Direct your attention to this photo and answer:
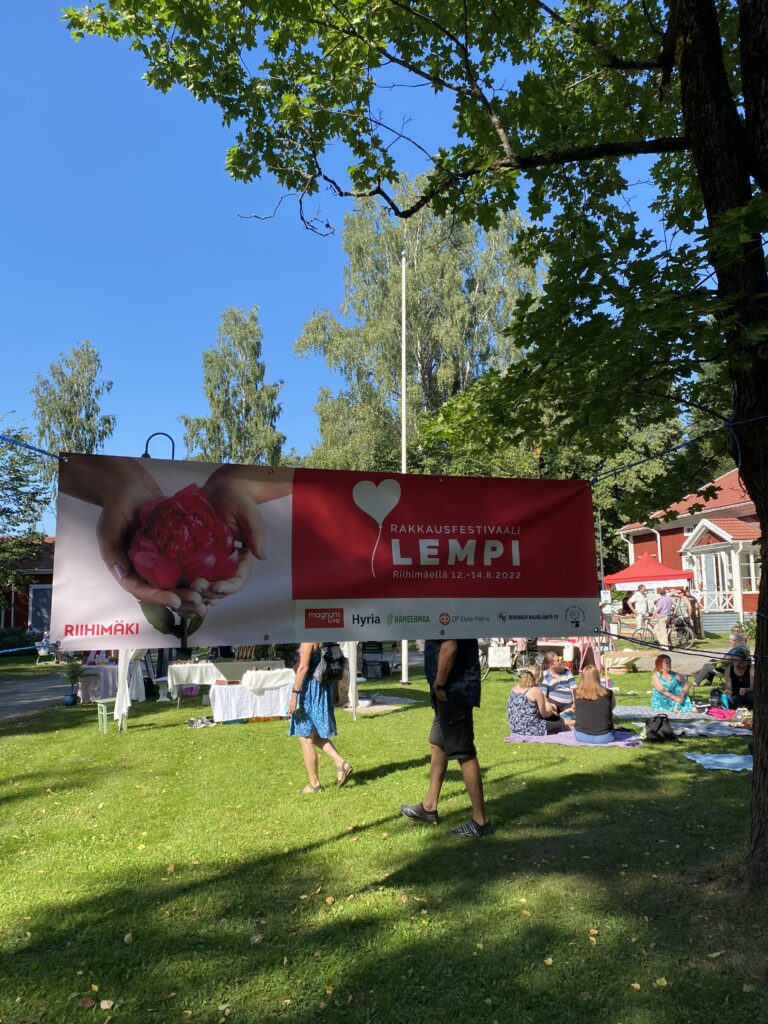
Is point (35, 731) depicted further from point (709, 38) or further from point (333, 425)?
point (333, 425)

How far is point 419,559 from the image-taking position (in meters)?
4.02

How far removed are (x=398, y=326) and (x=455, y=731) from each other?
29.5 m

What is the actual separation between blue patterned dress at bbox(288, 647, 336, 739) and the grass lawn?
594 millimetres

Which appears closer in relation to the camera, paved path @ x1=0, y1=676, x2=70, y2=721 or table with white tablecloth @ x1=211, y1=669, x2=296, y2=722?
table with white tablecloth @ x1=211, y1=669, x2=296, y2=722

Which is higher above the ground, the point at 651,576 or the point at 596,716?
the point at 651,576

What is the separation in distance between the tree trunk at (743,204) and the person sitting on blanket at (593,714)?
15.3 feet


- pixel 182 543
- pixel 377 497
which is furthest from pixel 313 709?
pixel 182 543

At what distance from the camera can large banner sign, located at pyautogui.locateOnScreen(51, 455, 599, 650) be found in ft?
11.4

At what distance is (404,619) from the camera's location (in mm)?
3947

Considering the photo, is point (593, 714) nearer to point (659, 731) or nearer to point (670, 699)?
point (659, 731)

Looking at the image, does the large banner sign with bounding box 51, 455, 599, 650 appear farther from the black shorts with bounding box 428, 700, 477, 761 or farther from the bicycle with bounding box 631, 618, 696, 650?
the bicycle with bounding box 631, 618, 696, 650

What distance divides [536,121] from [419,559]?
4.25 metres

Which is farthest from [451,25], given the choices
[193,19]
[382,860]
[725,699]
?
[725,699]

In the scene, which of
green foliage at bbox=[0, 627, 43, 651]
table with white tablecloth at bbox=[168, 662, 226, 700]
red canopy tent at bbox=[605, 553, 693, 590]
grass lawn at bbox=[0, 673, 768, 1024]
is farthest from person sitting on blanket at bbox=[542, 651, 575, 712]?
green foliage at bbox=[0, 627, 43, 651]
